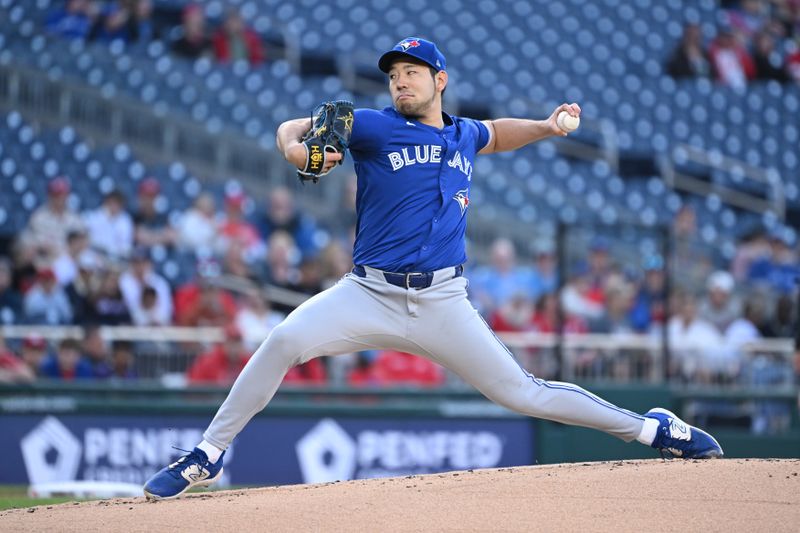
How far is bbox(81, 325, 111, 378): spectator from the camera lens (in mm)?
9898

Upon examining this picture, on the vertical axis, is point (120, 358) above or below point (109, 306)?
below

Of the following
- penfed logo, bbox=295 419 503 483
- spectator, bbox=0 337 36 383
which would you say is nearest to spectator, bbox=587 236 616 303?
penfed logo, bbox=295 419 503 483

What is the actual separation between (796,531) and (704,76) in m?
12.5

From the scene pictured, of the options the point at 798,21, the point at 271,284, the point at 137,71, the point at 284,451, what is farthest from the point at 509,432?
the point at 798,21

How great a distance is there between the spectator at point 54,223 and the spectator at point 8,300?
19.5 inches

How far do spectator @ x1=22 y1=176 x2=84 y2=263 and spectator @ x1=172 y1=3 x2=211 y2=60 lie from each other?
3756 mm

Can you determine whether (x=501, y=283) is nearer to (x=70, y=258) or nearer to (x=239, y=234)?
(x=239, y=234)

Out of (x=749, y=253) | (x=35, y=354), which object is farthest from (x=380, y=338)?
(x=749, y=253)

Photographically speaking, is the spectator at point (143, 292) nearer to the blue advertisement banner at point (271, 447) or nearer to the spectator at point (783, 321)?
the blue advertisement banner at point (271, 447)

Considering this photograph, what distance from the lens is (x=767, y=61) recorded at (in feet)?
54.2

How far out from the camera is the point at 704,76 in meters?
16.3

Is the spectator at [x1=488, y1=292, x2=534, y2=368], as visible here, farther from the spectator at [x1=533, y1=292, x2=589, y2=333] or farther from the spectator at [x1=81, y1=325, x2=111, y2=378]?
the spectator at [x1=81, y1=325, x2=111, y2=378]

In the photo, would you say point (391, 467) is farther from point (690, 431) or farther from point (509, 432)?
point (690, 431)

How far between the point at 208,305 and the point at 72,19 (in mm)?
6007
